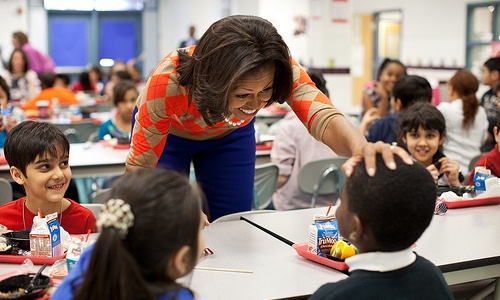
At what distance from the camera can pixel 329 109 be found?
2188mm

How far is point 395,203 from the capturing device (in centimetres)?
146

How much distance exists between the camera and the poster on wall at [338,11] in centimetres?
916

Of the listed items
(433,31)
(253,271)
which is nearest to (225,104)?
(253,271)

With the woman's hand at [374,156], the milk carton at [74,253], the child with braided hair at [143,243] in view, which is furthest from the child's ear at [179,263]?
the milk carton at [74,253]

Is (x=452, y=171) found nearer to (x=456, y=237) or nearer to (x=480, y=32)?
(x=456, y=237)

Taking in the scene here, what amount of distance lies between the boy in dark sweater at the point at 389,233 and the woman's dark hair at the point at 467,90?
337 centimetres

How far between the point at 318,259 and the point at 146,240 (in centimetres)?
80

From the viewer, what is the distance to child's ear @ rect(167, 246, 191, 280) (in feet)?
4.53

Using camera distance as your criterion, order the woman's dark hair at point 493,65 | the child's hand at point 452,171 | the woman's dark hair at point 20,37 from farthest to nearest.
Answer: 1. the woman's dark hair at point 20,37
2. the woman's dark hair at point 493,65
3. the child's hand at point 452,171

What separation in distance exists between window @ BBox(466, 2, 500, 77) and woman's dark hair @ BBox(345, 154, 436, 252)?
8987 mm

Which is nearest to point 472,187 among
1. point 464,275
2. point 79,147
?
point 464,275

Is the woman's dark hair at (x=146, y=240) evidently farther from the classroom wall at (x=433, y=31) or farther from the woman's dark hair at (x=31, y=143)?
the classroom wall at (x=433, y=31)

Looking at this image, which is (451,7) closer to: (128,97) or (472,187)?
(128,97)

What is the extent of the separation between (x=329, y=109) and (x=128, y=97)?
3.23 meters
